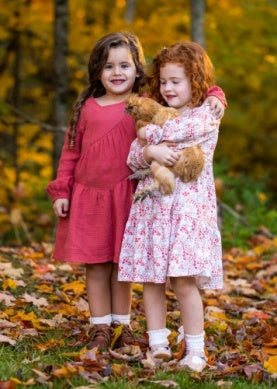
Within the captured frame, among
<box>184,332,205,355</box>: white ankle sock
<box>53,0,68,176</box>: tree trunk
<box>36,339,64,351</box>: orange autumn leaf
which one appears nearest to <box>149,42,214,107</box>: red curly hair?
<box>184,332,205,355</box>: white ankle sock

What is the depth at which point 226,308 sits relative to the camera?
525 centimetres

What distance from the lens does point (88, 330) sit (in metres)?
4.20

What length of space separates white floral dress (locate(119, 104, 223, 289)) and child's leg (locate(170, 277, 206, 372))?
9cm

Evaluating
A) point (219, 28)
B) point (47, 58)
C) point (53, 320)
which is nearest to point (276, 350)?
point (53, 320)

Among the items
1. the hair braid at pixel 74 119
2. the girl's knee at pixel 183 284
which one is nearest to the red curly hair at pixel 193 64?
the hair braid at pixel 74 119

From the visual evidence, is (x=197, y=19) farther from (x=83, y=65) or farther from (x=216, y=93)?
(x=216, y=93)

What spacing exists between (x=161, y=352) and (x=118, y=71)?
154 cm

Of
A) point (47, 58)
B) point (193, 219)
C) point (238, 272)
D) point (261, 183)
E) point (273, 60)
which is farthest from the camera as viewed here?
point (47, 58)

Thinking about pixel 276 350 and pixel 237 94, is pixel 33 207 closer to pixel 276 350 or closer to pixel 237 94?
pixel 237 94

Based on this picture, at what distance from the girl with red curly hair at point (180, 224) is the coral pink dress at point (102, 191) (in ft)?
0.43

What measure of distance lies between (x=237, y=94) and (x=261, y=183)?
5.13m

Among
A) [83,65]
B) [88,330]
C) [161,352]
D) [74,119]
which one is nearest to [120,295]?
[88,330]

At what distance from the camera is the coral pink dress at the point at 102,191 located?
3955 mm

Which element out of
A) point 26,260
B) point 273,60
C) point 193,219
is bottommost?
point 26,260
